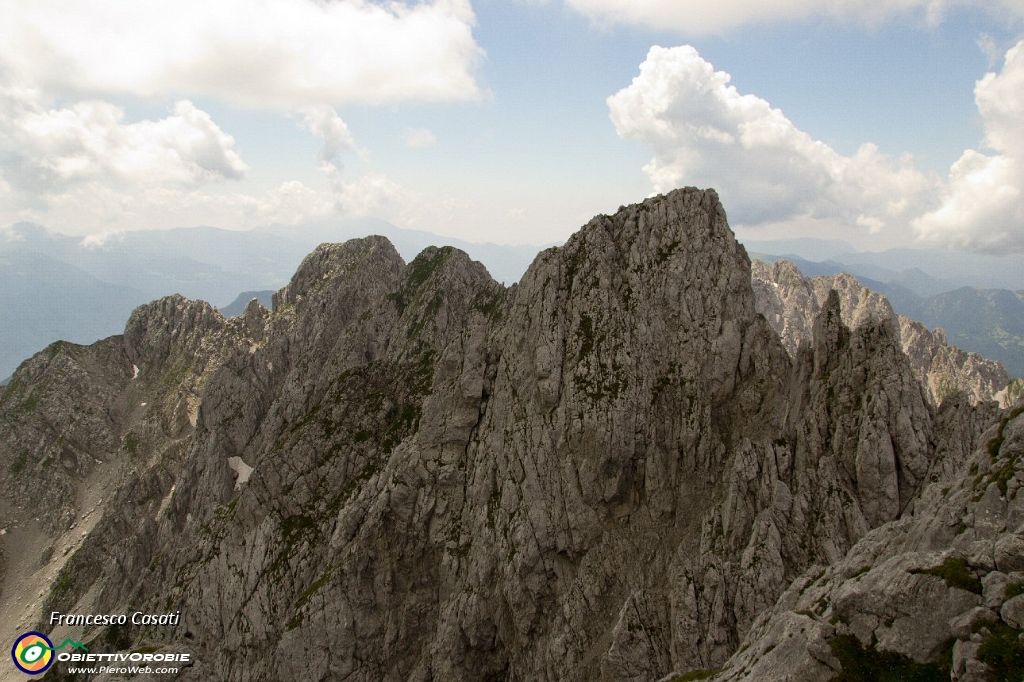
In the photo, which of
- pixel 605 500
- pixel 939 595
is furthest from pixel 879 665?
pixel 605 500

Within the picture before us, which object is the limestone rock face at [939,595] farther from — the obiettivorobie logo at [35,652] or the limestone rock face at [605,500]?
the obiettivorobie logo at [35,652]

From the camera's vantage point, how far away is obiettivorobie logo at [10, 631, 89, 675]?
89012 mm

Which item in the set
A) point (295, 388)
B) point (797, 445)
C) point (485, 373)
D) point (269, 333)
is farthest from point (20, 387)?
point (797, 445)

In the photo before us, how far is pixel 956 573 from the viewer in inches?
884

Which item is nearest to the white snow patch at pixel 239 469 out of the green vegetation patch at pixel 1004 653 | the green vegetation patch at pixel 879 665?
the green vegetation patch at pixel 879 665

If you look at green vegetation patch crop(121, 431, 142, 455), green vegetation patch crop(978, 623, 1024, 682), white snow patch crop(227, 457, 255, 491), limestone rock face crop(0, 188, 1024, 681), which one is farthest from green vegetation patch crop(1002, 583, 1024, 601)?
green vegetation patch crop(121, 431, 142, 455)

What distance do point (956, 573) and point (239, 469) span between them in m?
125

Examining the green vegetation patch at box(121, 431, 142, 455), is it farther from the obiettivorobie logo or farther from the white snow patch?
the obiettivorobie logo

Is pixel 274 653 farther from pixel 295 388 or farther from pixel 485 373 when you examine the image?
pixel 295 388

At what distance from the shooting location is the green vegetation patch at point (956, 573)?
71.4 ft

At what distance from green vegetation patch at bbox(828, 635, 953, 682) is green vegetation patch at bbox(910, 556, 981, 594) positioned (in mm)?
2387

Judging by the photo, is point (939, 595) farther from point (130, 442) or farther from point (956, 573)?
point (130, 442)

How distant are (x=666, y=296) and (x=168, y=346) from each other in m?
169

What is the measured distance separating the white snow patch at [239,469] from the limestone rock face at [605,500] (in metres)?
19.6
